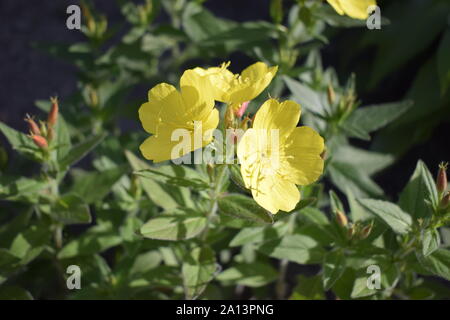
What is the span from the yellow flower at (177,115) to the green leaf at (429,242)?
0.88m

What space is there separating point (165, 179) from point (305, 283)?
93 cm

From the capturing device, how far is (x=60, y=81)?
3.99 m

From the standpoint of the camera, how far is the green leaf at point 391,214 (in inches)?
80.0

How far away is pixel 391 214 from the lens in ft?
6.76

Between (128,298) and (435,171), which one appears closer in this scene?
(128,298)

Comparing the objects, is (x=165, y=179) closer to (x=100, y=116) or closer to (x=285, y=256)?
(x=285, y=256)

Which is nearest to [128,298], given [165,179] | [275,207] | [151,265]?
[151,265]

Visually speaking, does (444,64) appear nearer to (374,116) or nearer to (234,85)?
(374,116)

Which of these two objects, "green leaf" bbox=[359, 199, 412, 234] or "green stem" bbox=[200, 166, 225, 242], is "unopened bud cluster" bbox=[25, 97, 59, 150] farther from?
"green leaf" bbox=[359, 199, 412, 234]

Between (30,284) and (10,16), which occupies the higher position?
(10,16)

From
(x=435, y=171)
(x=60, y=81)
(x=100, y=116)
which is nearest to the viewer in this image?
(x=100, y=116)

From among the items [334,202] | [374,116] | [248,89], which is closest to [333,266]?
[334,202]

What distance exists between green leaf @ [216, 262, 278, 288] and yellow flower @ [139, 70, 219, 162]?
0.94 metres

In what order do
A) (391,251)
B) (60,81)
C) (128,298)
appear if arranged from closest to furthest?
1. (391,251)
2. (128,298)
3. (60,81)
